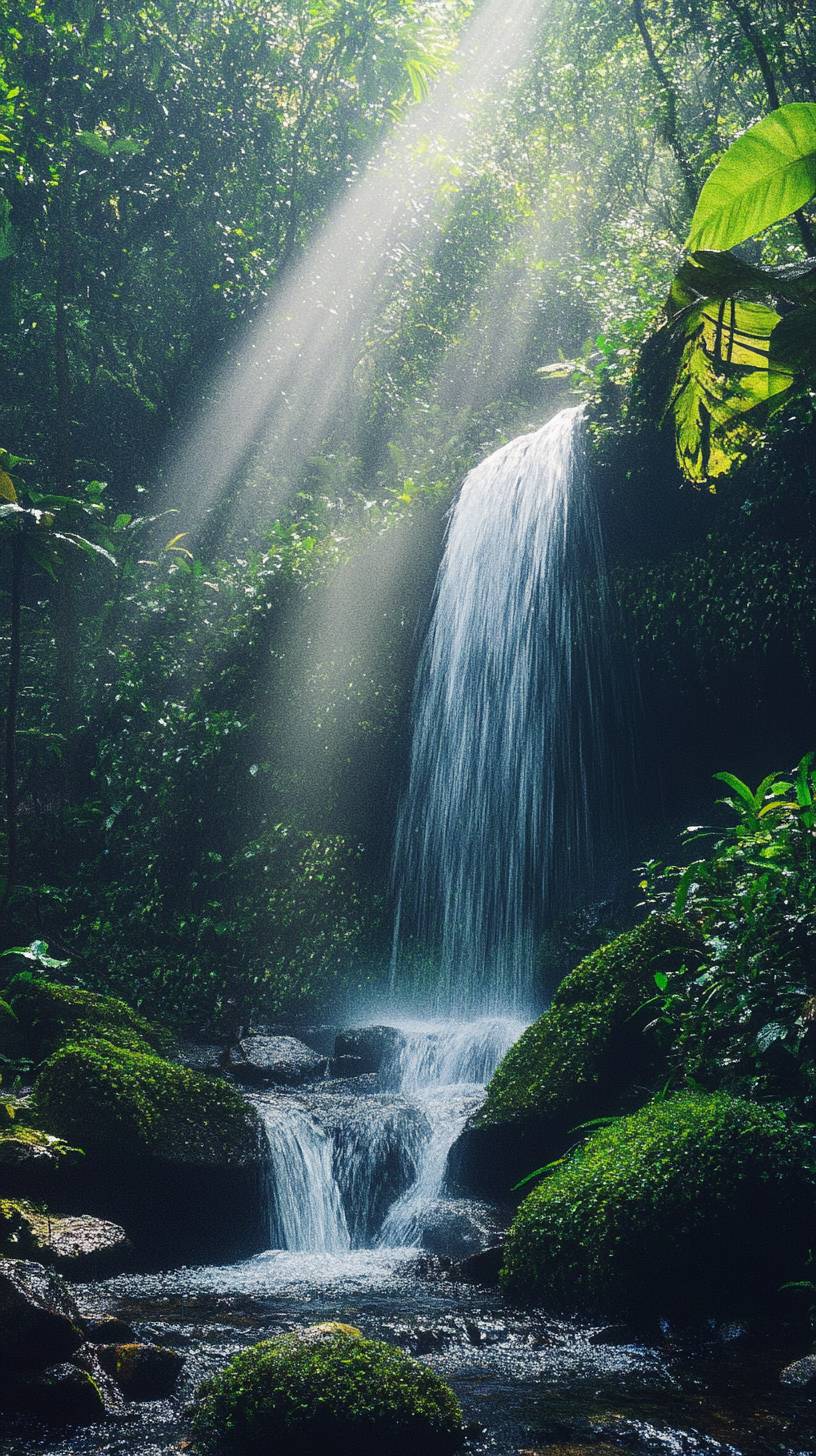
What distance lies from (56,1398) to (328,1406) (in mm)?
938

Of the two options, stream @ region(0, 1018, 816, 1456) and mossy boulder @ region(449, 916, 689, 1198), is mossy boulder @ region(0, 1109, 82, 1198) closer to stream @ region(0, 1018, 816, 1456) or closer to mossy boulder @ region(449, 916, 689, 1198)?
stream @ region(0, 1018, 816, 1456)

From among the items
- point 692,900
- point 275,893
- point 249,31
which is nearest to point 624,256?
point 249,31

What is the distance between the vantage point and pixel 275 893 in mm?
11773

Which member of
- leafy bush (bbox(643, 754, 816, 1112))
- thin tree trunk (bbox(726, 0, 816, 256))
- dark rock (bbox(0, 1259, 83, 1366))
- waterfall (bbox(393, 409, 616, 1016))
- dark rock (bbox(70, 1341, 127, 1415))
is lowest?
dark rock (bbox(70, 1341, 127, 1415))

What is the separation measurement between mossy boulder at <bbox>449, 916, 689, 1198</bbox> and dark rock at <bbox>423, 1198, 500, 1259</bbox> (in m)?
0.21

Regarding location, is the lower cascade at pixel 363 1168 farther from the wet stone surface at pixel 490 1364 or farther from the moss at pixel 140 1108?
the wet stone surface at pixel 490 1364

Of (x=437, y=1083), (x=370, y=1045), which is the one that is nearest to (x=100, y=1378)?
(x=437, y=1083)

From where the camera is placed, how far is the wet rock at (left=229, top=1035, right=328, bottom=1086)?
8.43 meters

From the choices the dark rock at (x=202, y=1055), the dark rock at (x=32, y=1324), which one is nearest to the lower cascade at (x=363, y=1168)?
the dark rock at (x=202, y=1055)

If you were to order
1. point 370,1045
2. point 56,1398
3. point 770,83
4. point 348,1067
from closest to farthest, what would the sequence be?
point 56,1398 → point 770,83 → point 348,1067 → point 370,1045

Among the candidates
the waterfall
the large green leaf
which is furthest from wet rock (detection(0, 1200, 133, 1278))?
the large green leaf

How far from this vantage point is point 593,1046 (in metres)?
6.22

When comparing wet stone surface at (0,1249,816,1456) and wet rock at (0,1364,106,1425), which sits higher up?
wet rock at (0,1364,106,1425)

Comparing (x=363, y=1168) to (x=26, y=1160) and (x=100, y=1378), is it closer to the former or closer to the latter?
(x=26, y=1160)
